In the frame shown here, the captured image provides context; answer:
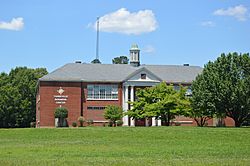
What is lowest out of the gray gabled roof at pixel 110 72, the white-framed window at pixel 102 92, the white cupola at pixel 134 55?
the white-framed window at pixel 102 92

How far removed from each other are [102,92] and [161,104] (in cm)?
1752

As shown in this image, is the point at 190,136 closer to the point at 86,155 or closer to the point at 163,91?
the point at 86,155

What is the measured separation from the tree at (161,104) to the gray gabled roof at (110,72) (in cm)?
1347

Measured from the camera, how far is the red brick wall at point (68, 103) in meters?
69.2

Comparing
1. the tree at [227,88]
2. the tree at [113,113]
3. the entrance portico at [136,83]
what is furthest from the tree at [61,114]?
the tree at [227,88]

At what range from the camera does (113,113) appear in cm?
6694

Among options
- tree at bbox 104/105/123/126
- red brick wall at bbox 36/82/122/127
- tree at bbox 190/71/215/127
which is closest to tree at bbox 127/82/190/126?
tree at bbox 190/71/215/127

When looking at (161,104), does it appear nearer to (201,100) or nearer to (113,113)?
(201,100)

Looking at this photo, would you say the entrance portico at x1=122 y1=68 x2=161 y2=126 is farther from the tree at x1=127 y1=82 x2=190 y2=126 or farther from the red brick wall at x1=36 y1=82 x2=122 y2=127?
the tree at x1=127 y1=82 x2=190 y2=126

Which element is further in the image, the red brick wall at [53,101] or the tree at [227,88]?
the red brick wall at [53,101]

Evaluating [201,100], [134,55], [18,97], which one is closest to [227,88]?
[201,100]

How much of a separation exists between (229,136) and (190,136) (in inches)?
109

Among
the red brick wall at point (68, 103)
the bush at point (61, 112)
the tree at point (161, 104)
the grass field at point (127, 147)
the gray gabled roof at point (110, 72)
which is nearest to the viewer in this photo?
the grass field at point (127, 147)

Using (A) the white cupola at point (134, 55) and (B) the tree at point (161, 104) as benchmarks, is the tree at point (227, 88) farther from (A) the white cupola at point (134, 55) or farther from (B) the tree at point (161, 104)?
(A) the white cupola at point (134, 55)
